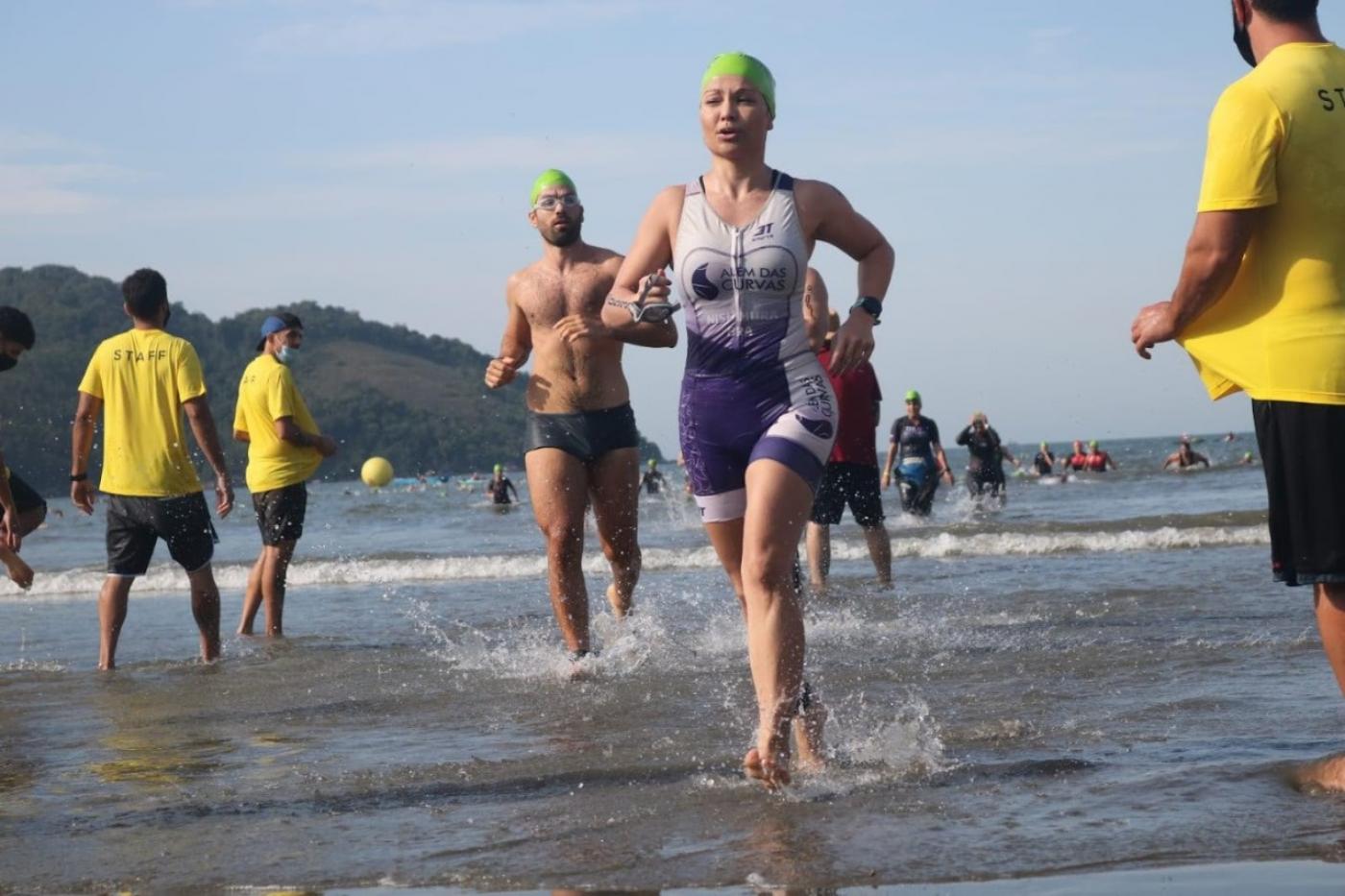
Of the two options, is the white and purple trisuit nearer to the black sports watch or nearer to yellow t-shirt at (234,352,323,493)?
the black sports watch

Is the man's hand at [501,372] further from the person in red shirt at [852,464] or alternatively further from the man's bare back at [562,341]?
the person in red shirt at [852,464]

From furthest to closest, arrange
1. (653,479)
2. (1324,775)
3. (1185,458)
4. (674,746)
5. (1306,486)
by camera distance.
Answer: (653,479) → (1185,458) → (674,746) → (1324,775) → (1306,486)

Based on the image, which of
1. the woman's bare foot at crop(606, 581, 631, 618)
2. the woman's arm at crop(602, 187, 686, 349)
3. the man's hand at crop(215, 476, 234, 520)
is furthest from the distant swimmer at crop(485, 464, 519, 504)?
the woman's arm at crop(602, 187, 686, 349)

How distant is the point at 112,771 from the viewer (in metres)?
5.73

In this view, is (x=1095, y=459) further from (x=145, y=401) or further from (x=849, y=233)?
(x=849, y=233)

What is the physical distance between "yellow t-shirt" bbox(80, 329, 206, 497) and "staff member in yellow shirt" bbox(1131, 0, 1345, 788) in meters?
5.88

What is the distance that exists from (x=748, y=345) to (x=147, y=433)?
476 centimetres

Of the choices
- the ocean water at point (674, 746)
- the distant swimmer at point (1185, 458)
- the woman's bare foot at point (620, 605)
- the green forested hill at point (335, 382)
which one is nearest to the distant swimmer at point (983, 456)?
the ocean water at point (674, 746)

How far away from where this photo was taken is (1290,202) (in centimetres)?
420

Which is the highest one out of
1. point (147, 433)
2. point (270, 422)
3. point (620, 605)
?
point (270, 422)

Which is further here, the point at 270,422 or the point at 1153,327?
the point at 270,422

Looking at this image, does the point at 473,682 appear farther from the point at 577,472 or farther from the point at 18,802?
the point at 18,802

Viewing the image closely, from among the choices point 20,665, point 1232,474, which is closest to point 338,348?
point 1232,474

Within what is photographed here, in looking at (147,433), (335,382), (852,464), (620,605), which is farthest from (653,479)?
(335,382)
